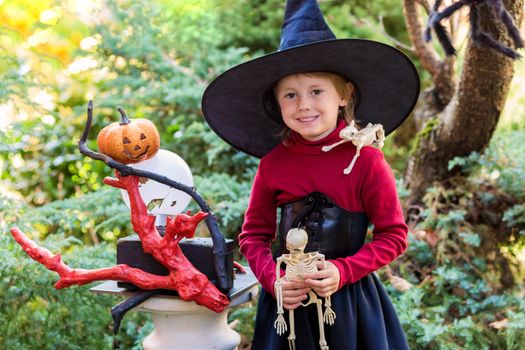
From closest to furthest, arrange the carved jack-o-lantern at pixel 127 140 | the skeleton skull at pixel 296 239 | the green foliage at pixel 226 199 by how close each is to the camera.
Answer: the skeleton skull at pixel 296 239 → the carved jack-o-lantern at pixel 127 140 → the green foliage at pixel 226 199

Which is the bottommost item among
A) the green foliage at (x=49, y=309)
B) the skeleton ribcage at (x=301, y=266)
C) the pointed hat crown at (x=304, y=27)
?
the green foliage at (x=49, y=309)

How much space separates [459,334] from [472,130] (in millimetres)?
1089

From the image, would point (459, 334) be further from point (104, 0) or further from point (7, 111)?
point (104, 0)

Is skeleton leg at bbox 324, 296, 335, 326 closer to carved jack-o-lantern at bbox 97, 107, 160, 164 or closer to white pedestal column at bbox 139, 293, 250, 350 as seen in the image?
white pedestal column at bbox 139, 293, 250, 350

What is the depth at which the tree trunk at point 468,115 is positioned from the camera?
2.86 meters

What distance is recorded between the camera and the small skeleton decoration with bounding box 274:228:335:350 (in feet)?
5.47

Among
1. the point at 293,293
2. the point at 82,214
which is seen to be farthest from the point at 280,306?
the point at 82,214

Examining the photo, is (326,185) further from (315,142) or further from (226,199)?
(226,199)

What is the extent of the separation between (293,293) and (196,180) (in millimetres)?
1694

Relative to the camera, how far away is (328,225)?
184cm

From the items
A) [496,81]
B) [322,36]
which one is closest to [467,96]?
[496,81]

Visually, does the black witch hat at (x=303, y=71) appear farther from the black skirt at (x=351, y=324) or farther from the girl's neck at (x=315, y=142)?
the black skirt at (x=351, y=324)

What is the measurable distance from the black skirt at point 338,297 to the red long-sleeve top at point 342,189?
3 cm

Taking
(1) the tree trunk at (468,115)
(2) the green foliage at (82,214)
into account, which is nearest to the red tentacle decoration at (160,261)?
(2) the green foliage at (82,214)
